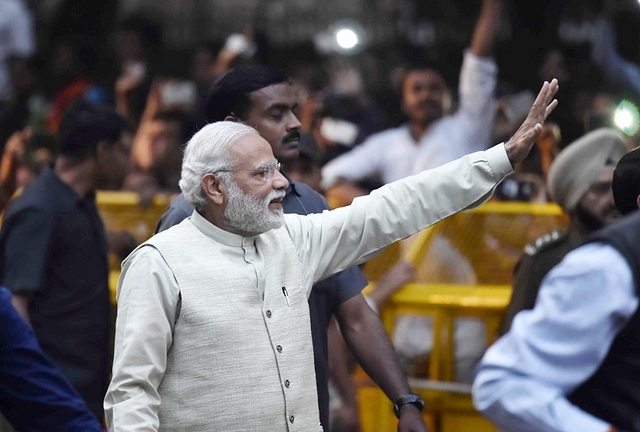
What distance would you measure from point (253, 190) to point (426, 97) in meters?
4.86

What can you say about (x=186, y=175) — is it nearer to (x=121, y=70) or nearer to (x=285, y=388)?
(x=285, y=388)

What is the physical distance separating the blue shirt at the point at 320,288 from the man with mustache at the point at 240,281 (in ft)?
1.35

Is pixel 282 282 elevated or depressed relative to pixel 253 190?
depressed

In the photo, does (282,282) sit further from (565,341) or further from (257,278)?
(565,341)

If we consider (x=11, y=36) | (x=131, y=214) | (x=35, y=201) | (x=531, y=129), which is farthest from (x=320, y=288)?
(x=11, y=36)

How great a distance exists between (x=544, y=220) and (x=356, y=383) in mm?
1307

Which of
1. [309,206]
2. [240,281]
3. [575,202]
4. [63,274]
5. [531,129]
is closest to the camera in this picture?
[240,281]

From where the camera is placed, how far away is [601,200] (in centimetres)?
544

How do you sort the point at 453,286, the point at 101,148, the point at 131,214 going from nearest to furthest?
the point at 101,148 < the point at 453,286 < the point at 131,214

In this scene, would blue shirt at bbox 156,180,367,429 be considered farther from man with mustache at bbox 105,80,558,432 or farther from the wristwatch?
man with mustache at bbox 105,80,558,432

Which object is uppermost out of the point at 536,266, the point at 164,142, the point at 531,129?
the point at 531,129

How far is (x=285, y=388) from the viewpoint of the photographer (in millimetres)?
3789

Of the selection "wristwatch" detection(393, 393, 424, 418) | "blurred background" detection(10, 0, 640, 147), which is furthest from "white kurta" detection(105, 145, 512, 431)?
"blurred background" detection(10, 0, 640, 147)

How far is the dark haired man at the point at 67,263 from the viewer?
19.2 feet
